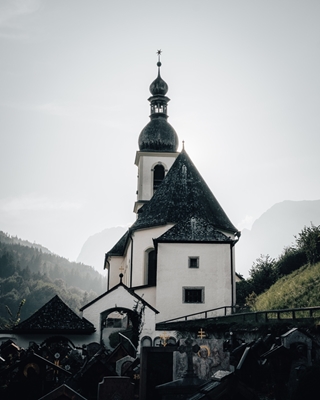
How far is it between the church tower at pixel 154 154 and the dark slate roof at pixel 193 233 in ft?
42.2

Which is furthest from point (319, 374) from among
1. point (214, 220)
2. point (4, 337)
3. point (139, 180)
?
point (139, 180)

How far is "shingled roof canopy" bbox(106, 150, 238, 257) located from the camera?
32125 mm

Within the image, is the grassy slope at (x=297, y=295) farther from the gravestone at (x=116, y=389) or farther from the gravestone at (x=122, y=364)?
the gravestone at (x=116, y=389)

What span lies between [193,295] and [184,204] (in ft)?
20.4

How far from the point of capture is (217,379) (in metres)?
9.65

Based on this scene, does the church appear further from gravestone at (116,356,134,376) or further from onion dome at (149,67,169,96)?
onion dome at (149,67,169,96)

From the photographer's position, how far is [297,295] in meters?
25.3

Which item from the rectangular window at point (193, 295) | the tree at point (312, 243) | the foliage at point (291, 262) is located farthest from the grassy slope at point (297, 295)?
the foliage at point (291, 262)

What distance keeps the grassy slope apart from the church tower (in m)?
16.0

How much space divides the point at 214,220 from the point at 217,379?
23.0 m

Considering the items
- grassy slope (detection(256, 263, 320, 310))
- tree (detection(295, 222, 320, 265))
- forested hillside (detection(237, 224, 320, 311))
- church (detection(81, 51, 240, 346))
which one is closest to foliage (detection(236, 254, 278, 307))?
forested hillside (detection(237, 224, 320, 311))

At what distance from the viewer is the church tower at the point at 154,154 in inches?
1711

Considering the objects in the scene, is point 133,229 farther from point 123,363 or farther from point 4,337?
point 123,363

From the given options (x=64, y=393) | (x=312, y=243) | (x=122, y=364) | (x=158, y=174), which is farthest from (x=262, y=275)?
(x=64, y=393)
